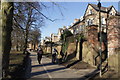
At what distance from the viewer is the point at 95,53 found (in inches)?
474

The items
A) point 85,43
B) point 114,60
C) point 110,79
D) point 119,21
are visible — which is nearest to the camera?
point 110,79

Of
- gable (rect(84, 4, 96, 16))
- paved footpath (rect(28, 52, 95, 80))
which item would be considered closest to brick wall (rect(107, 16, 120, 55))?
paved footpath (rect(28, 52, 95, 80))

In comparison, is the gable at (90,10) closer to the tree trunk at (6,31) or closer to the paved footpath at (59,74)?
the paved footpath at (59,74)

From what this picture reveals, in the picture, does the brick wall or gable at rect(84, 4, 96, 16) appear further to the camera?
gable at rect(84, 4, 96, 16)

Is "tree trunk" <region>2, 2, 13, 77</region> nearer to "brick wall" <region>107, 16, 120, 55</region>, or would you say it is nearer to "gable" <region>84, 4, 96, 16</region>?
"brick wall" <region>107, 16, 120, 55</region>

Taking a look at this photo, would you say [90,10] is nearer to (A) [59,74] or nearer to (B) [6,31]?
(A) [59,74]

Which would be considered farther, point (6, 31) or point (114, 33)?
point (114, 33)

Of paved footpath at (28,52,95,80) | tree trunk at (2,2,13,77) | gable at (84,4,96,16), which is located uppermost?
gable at (84,4,96,16)

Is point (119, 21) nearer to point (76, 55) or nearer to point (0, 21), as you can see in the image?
point (76, 55)

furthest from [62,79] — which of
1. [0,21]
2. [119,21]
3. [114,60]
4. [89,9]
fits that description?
[89,9]

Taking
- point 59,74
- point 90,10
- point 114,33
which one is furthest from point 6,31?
point 90,10

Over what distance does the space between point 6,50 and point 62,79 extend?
10.7 feet

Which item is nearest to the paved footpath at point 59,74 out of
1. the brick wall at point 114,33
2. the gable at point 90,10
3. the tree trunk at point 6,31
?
the tree trunk at point 6,31

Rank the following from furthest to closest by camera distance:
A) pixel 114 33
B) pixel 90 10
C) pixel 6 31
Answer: pixel 90 10 < pixel 114 33 < pixel 6 31
